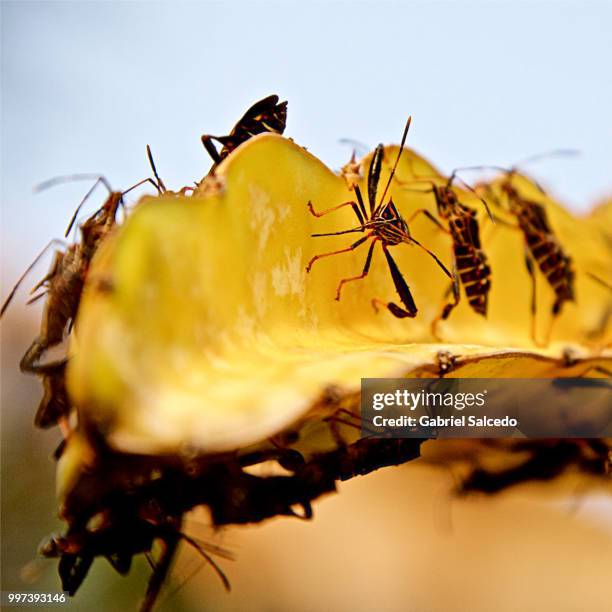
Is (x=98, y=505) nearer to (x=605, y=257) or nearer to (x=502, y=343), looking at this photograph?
(x=502, y=343)

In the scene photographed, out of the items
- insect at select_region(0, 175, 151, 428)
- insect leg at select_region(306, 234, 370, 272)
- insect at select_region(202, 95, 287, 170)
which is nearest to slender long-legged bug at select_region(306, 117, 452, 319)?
insect leg at select_region(306, 234, 370, 272)

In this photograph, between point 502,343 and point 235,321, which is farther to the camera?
point 502,343

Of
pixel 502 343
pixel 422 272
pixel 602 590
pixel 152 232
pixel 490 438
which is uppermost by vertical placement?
pixel 152 232

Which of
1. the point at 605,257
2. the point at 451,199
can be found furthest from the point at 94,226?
the point at 605,257

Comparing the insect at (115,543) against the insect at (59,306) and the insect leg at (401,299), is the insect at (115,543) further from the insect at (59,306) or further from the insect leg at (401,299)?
the insect leg at (401,299)

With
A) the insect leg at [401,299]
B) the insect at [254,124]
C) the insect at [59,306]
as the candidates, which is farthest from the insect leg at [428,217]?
the insect at [59,306]
